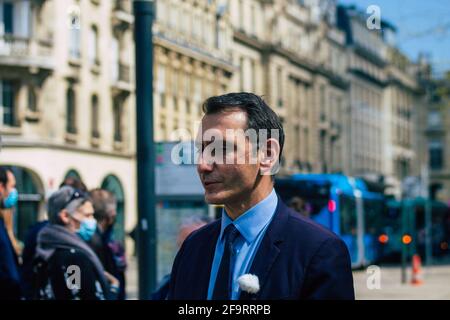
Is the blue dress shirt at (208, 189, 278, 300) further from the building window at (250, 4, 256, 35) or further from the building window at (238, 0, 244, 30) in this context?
the building window at (250, 4, 256, 35)

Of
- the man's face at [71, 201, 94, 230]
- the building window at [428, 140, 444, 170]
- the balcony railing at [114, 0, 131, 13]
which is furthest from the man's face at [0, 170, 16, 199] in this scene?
the building window at [428, 140, 444, 170]

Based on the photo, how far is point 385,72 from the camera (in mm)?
94312

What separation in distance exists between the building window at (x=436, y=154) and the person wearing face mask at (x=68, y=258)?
95.9 meters

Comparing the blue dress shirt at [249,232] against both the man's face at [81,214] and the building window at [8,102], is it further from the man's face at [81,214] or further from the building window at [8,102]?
the building window at [8,102]

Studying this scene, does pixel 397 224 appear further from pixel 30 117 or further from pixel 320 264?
pixel 320 264

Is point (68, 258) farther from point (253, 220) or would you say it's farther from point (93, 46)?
point (93, 46)

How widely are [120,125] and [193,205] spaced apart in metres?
30.5

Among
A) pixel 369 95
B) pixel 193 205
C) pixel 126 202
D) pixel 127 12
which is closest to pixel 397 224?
pixel 126 202

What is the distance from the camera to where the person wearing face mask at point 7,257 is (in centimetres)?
689

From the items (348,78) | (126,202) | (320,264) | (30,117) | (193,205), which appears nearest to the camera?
(320,264)

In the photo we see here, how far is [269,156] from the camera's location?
11.5 feet

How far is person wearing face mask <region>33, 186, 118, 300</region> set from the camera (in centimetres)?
650

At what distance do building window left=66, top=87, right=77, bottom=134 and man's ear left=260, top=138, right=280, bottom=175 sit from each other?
126 feet

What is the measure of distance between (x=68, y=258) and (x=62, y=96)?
1357 inches
